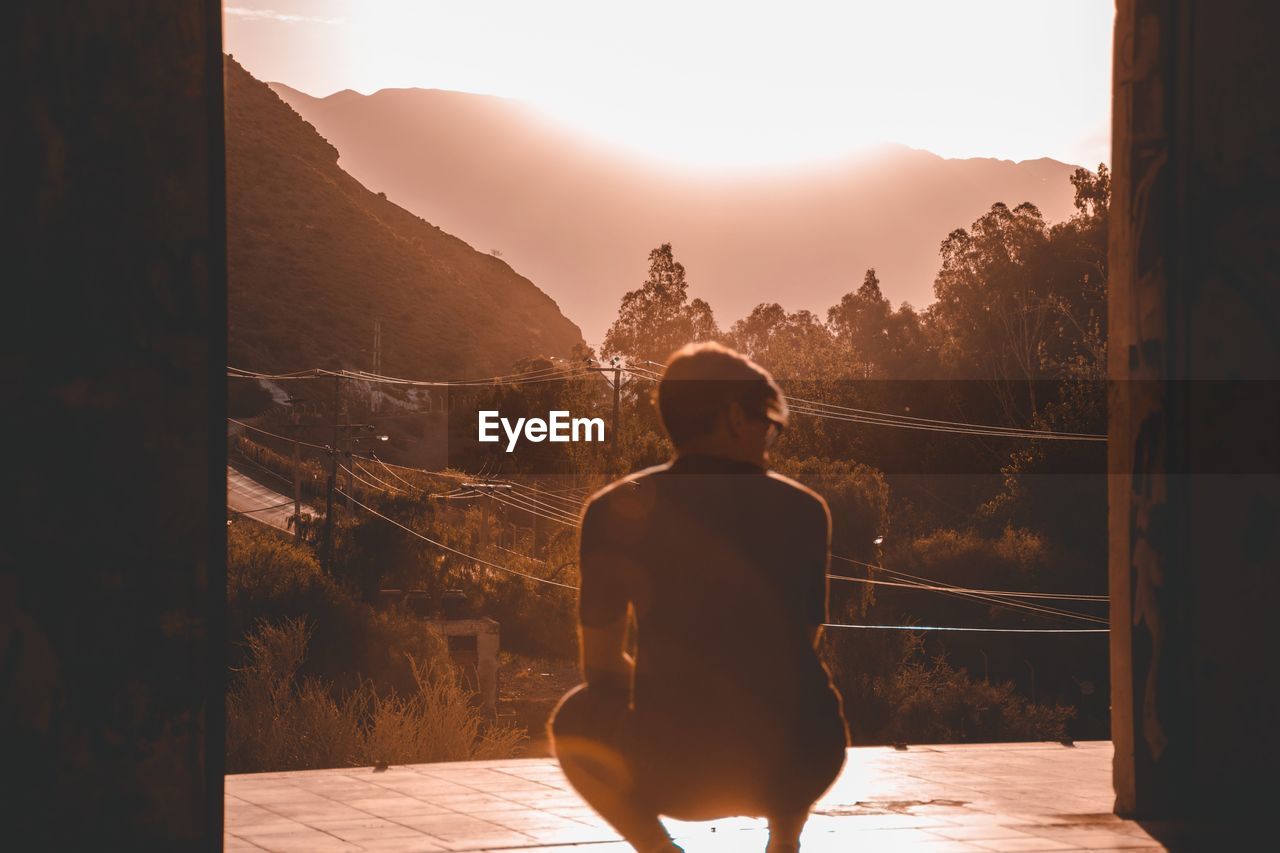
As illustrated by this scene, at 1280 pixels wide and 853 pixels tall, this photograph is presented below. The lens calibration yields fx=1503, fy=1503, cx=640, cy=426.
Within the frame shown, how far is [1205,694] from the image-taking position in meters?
5.00

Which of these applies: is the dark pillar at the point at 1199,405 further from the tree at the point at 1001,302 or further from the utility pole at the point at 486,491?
the tree at the point at 1001,302

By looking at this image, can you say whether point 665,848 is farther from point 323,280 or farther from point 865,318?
point 865,318

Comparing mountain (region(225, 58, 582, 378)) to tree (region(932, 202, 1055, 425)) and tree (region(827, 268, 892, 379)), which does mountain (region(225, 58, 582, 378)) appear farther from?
tree (region(932, 202, 1055, 425))

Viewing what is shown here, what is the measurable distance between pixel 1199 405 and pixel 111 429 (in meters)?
3.48

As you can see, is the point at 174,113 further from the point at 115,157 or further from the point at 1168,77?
the point at 1168,77

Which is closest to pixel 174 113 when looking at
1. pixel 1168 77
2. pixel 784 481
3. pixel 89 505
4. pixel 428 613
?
pixel 89 505

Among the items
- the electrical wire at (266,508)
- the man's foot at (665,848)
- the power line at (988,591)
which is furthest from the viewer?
the electrical wire at (266,508)

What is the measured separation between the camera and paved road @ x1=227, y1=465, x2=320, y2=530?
47125mm

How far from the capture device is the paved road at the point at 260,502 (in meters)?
47.1

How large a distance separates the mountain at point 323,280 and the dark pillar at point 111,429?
6082 centimetres

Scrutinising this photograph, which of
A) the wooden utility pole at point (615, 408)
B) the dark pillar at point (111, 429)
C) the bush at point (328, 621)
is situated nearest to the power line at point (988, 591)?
the wooden utility pole at point (615, 408)

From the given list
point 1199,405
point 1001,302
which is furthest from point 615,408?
point 1199,405

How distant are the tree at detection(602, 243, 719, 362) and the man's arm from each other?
72.6 m

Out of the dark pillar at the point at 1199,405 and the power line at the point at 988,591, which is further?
the power line at the point at 988,591
